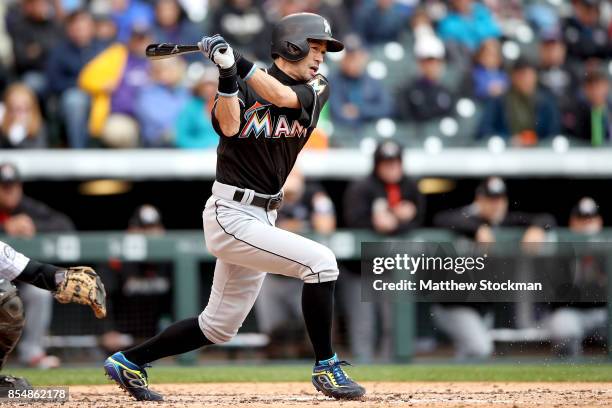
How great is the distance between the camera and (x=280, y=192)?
5020mm

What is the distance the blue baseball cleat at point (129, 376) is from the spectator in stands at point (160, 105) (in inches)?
169

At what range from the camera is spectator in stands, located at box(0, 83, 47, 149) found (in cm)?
897

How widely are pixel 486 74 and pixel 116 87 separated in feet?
10.7

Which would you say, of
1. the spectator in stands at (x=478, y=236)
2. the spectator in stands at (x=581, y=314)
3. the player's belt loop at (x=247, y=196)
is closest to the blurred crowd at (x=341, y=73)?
the spectator in stands at (x=478, y=236)

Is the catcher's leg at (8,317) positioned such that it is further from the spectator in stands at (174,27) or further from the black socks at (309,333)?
the spectator in stands at (174,27)

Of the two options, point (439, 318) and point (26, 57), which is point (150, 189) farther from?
point (439, 318)

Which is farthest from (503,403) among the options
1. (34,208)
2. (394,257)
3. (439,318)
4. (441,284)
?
(34,208)

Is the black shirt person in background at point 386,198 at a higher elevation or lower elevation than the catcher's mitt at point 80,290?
higher

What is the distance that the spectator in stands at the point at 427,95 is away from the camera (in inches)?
382

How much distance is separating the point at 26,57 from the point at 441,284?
4.92 metres

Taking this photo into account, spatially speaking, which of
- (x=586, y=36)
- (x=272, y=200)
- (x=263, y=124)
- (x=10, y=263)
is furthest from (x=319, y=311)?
(x=586, y=36)

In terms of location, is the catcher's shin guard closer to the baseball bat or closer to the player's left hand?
the baseball bat

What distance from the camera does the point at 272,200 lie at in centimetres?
496

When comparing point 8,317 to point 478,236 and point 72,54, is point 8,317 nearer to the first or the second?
point 478,236
